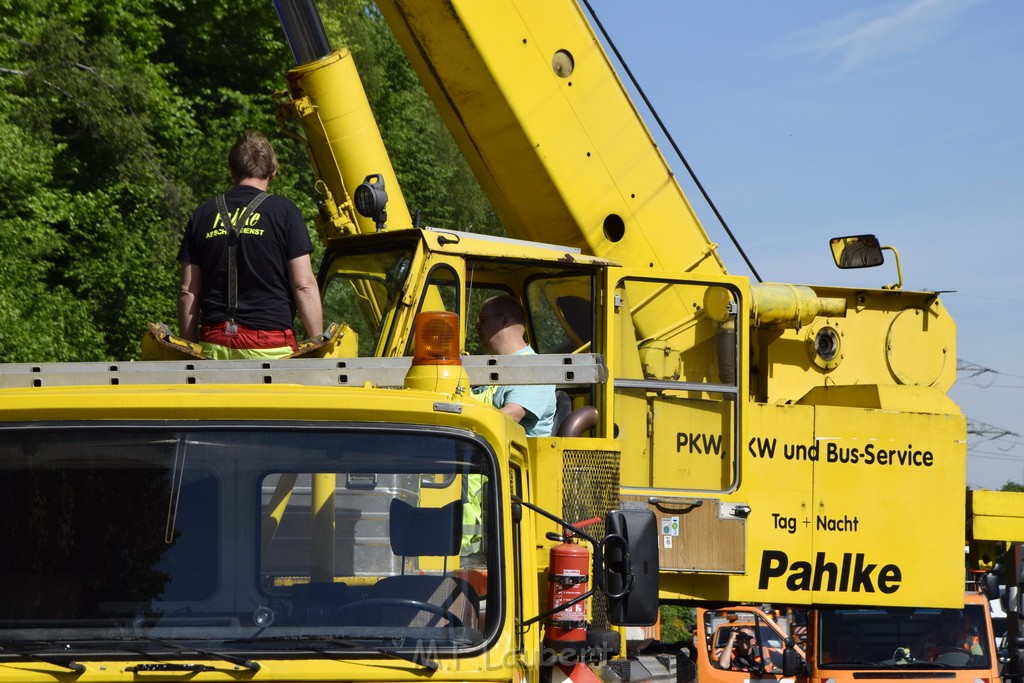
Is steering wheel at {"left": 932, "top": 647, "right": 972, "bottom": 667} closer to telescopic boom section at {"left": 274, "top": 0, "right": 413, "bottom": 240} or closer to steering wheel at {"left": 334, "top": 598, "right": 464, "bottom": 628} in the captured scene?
telescopic boom section at {"left": 274, "top": 0, "right": 413, "bottom": 240}

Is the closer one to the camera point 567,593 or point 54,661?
point 54,661

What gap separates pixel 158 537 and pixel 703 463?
4149 millimetres

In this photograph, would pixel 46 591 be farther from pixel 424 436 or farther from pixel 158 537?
pixel 424 436

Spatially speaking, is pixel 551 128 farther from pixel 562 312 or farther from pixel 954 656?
pixel 954 656

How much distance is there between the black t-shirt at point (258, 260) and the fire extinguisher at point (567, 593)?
6.03 feet

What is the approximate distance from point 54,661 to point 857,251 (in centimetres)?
699

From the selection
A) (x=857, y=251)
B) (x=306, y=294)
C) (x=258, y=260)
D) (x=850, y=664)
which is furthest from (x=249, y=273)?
(x=850, y=664)

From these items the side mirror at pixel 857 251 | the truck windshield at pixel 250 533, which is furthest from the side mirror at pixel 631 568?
the side mirror at pixel 857 251

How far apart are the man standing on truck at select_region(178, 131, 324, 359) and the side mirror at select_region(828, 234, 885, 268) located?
473 cm

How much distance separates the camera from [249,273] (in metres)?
6.06

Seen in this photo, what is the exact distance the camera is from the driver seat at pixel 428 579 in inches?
165

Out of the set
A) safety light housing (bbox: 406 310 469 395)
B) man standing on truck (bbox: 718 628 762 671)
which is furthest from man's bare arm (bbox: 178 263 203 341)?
man standing on truck (bbox: 718 628 762 671)

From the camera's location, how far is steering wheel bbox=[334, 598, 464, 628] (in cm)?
417

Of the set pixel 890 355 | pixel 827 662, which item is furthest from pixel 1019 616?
pixel 890 355
